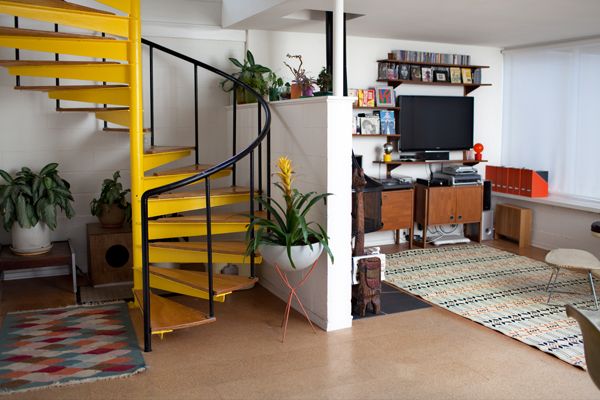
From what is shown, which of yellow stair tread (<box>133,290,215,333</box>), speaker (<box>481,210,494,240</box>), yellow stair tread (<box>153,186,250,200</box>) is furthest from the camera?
speaker (<box>481,210,494,240</box>)

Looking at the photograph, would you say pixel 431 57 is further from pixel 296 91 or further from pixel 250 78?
pixel 296 91

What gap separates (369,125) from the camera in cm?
698

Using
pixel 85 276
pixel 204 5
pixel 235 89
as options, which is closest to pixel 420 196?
pixel 235 89

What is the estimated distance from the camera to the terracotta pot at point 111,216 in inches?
219

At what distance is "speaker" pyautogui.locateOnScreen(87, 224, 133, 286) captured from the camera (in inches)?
215

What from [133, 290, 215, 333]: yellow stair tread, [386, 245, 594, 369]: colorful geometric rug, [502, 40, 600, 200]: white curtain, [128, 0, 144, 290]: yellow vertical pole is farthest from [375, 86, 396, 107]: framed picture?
[133, 290, 215, 333]: yellow stair tread

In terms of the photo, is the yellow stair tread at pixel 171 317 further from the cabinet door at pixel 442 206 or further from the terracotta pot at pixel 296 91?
the cabinet door at pixel 442 206

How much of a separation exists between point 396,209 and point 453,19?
7.14ft

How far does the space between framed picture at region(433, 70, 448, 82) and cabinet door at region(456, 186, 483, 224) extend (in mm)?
1317

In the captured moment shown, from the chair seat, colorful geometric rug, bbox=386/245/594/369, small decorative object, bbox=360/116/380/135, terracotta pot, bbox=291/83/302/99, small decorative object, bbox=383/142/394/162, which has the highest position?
terracotta pot, bbox=291/83/302/99

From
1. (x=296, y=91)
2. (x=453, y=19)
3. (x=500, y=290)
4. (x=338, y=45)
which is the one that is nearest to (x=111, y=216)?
(x=296, y=91)

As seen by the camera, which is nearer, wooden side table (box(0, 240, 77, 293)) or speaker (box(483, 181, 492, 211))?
wooden side table (box(0, 240, 77, 293))

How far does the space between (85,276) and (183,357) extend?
2.30 metres

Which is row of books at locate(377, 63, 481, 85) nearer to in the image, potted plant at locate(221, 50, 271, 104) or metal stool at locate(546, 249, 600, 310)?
potted plant at locate(221, 50, 271, 104)
